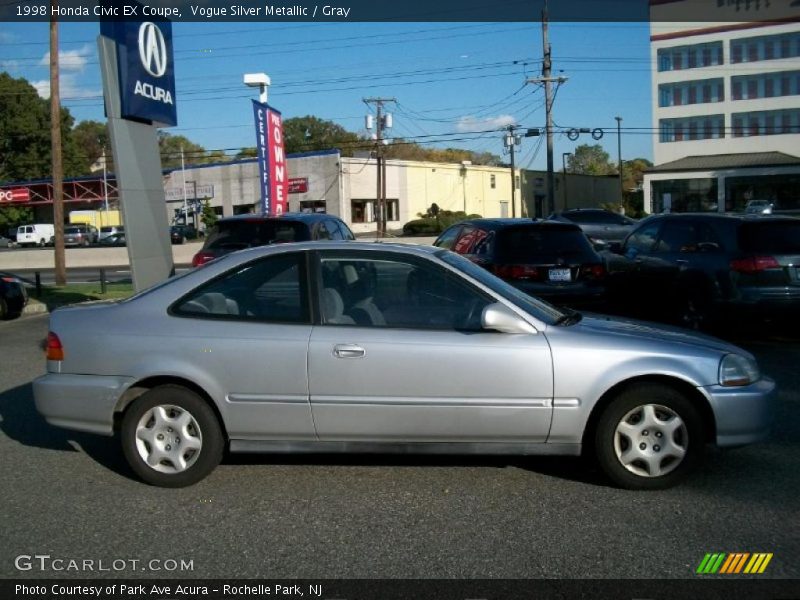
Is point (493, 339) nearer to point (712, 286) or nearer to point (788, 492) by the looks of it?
point (788, 492)

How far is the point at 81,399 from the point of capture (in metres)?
5.19

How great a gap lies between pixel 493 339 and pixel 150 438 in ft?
7.53

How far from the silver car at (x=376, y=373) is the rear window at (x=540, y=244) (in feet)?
15.8

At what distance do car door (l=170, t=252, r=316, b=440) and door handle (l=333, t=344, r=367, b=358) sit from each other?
8.1 inches

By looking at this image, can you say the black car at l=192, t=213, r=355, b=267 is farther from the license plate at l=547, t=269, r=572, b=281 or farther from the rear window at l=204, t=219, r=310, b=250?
the license plate at l=547, t=269, r=572, b=281

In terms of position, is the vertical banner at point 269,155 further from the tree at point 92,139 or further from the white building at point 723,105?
the tree at point 92,139

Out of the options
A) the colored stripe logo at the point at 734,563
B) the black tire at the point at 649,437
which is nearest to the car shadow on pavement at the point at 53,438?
the black tire at the point at 649,437

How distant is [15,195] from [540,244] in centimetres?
6770

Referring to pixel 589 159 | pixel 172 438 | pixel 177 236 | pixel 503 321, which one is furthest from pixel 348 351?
pixel 589 159

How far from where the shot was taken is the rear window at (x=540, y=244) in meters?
10.1

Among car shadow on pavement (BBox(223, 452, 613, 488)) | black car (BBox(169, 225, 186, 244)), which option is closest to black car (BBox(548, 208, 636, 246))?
car shadow on pavement (BBox(223, 452, 613, 488))

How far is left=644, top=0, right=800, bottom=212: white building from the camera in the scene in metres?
54.7

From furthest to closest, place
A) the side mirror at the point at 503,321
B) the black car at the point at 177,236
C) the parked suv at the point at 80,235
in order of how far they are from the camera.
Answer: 1. the parked suv at the point at 80,235
2. the black car at the point at 177,236
3. the side mirror at the point at 503,321

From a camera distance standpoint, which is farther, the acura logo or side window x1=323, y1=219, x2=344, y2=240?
side window x1=323, y1=219, x2=344, y2=240
